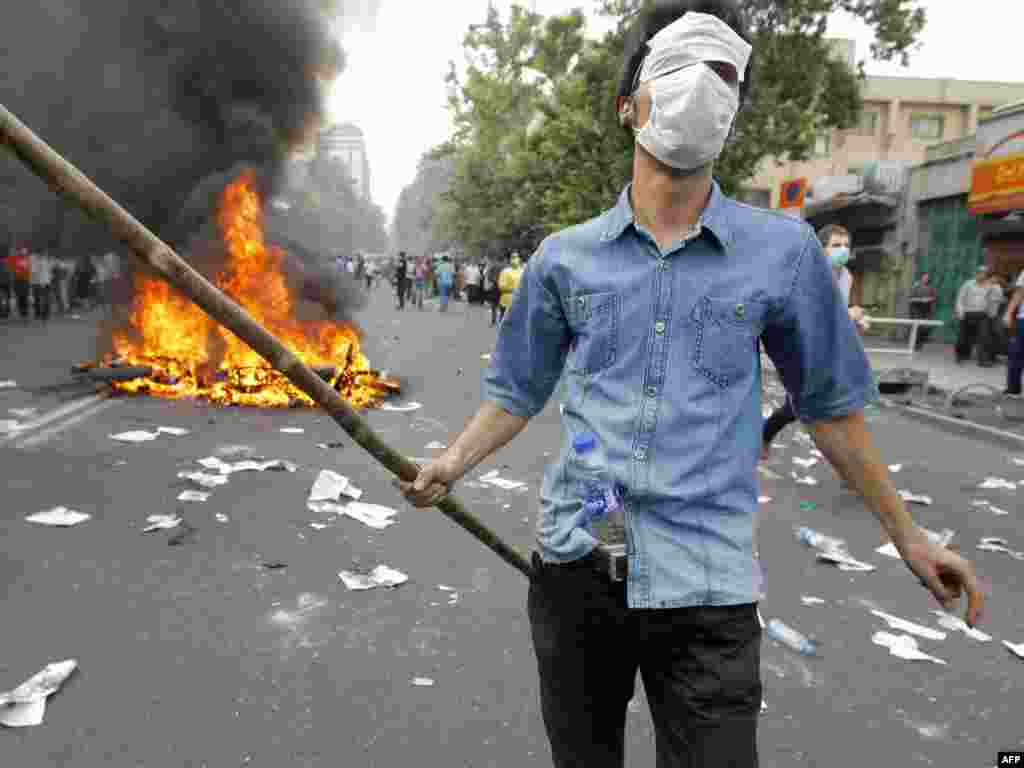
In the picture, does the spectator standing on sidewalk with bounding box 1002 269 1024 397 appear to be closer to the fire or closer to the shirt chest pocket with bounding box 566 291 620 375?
the fire

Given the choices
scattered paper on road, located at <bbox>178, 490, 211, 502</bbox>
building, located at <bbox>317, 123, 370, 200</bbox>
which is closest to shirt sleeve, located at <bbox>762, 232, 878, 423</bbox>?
scattered paper on road, located at <bbox>178, 490, 211, 502</bbox>

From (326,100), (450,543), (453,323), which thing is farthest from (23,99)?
(450,543)

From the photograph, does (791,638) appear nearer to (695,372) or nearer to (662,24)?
(695,372)

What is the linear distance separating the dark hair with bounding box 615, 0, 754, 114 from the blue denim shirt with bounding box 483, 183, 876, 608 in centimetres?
35

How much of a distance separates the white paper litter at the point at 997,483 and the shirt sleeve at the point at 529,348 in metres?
6.26

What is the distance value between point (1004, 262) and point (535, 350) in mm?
20020

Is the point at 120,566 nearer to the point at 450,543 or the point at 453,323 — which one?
the point at 450,543

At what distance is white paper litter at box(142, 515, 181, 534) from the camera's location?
4727 mm

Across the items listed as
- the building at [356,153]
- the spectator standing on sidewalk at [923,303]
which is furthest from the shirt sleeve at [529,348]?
the building at [356,153]

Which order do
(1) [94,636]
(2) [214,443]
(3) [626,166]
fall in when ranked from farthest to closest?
1. (3) [626,166]
2. (2) [214,443]
3. (1) [94,636]

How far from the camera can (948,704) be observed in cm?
318

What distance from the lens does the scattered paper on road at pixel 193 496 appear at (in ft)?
17.4

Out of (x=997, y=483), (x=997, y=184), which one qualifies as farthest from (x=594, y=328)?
(x=997, y=184)

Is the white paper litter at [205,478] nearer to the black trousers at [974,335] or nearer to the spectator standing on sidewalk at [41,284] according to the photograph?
the black trousers at [974,335]
